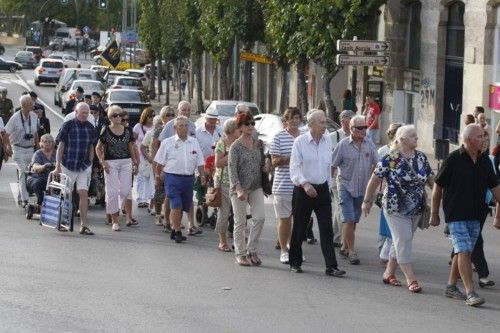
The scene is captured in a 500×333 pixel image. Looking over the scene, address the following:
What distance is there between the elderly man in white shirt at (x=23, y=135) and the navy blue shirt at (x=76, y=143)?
270 cm

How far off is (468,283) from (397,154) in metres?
1.51

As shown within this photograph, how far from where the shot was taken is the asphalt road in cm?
1116

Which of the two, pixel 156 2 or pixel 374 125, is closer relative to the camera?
pixel 374 125

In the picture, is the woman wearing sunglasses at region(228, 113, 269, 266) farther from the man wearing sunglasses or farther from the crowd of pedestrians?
the man wearing sunglasses

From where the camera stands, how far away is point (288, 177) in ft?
48.5

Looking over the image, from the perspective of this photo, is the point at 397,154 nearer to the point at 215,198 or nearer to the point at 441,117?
the point at 215,198

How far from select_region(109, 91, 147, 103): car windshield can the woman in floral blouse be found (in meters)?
30.1

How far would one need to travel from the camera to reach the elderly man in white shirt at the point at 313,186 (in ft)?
45.4

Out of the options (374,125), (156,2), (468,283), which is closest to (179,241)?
(468,283)

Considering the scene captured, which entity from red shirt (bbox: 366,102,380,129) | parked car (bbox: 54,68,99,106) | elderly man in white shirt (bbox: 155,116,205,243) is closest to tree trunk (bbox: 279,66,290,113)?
parked car (bbox: 54,68,99,106)

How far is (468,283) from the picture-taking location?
1216 centimetres

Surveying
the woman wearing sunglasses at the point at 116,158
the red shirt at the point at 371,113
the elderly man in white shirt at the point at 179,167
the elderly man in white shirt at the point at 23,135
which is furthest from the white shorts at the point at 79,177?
the red shirt at the point at 371,113

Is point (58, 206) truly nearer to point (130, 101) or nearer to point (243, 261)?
point (243, 261)

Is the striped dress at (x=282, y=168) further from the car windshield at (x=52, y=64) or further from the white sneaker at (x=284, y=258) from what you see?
the car windshield at (x=52, y=64)
